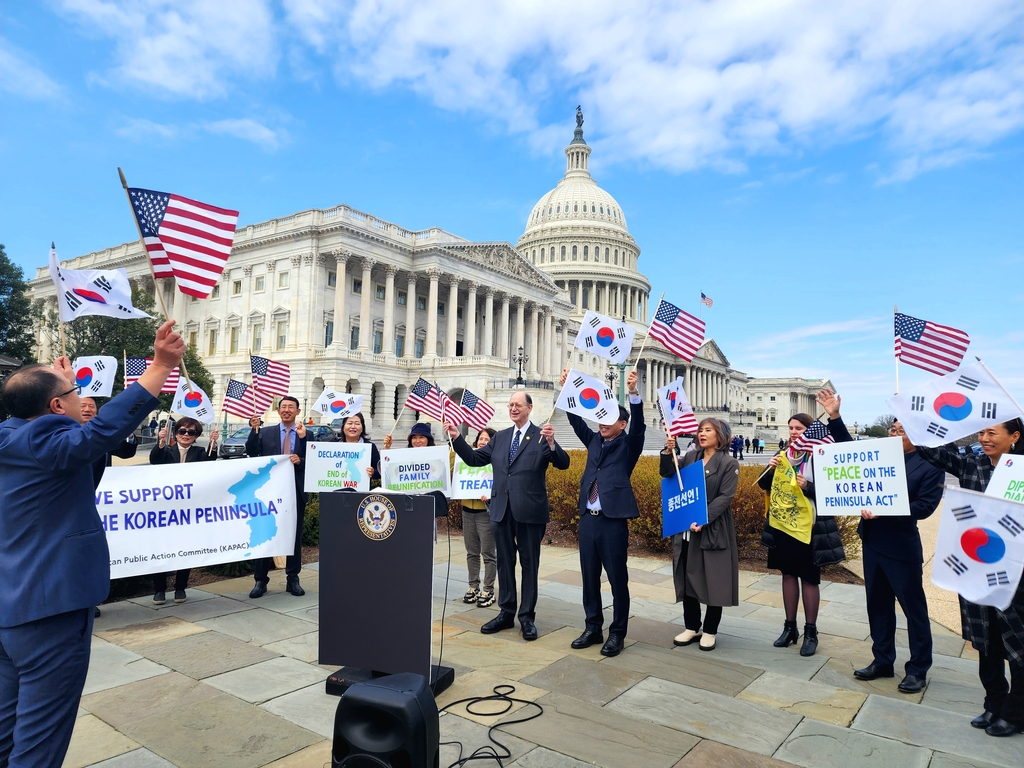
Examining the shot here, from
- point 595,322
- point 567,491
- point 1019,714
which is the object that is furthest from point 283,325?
point 1019,714

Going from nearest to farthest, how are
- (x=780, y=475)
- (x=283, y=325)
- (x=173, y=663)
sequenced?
(x=173, y=663) < (x=780, y=475) < (x=283, y=325)

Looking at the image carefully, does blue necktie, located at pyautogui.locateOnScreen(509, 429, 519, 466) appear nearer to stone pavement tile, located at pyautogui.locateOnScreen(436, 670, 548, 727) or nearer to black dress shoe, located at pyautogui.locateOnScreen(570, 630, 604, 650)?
black dress shoe, located at pyautogui.locateOnScreen(570, 630, 604, 650)

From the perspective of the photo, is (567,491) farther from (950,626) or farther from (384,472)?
(950,626)

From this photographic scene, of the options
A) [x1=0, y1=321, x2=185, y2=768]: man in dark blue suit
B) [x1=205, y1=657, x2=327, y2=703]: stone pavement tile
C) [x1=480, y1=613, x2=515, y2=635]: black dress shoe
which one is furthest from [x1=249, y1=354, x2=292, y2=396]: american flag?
[x1=0, y1=321, x2=185, y2=768]: man in dark blue suit

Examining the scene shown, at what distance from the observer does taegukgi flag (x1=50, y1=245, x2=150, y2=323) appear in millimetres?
8094

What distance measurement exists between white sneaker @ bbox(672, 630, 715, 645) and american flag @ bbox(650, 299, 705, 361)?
14.5 ft

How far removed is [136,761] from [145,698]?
45.3 inches

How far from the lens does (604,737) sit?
15.4ft

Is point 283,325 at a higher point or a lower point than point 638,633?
higher

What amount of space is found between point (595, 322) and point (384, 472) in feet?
12.1

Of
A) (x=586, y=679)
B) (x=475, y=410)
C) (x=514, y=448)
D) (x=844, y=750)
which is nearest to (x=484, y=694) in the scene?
(x=586, y=679)

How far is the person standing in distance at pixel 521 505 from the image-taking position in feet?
24.0

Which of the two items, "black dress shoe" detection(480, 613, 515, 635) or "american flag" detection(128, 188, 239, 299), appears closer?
"american flag" detection(128, 188, 239, 299)

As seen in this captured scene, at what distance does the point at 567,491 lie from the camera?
14.0m
